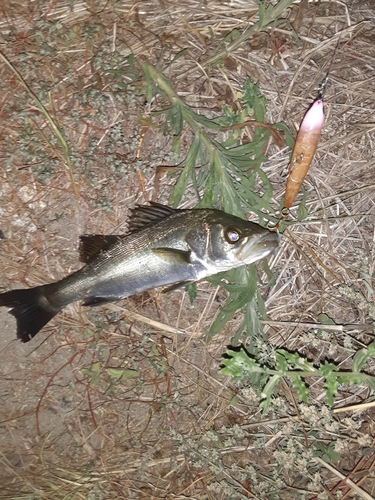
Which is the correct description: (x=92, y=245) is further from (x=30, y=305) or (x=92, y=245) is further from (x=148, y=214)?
(x=30, y=305)

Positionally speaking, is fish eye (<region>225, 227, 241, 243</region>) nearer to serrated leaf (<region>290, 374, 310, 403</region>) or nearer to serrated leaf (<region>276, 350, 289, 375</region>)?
serrated leaf (<region>276, 350, 289, 375</region>)

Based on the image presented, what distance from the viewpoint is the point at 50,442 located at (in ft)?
13.0

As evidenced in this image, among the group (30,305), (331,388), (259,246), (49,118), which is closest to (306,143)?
(259,246)

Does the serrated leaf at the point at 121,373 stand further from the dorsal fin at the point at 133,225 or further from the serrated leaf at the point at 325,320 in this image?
the serrated leaf at the point at 325,320

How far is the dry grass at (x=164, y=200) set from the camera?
3672mm

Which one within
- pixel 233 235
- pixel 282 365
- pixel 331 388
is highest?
pixel 233 235

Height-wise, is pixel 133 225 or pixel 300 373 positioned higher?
pixel 133 225

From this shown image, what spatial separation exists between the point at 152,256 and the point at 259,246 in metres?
0.72

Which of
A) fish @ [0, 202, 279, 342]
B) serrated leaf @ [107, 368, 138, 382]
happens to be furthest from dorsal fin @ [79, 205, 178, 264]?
serrated leaf @ [107, 368, 138, 382]

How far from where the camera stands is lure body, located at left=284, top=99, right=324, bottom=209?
3.11 meters

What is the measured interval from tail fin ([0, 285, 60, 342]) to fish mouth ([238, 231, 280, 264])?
1484 mm

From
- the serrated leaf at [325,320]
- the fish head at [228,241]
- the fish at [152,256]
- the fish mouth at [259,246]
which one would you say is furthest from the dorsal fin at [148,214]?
the serrated leaf at [325,320]

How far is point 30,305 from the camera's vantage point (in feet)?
10.9

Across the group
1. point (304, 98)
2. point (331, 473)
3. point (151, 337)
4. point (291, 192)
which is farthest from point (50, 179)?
point (331, 473)
